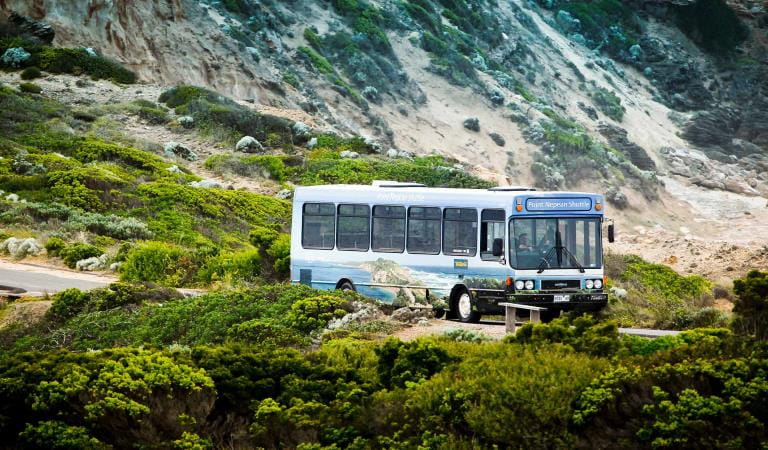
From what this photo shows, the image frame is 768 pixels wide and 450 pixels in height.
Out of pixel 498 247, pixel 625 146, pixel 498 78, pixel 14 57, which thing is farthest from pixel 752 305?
pixel 498 78

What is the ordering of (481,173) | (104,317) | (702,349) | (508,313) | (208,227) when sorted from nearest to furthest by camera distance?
(702,349), (508,313), (104,317), (208,227), (481,173)

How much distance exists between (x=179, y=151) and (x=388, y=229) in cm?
2625

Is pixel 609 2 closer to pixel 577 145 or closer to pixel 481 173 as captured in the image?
pixel 577 145

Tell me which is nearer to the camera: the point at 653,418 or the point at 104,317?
the point at 653,418

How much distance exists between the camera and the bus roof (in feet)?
68.1

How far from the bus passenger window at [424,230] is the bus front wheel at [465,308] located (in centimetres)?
115

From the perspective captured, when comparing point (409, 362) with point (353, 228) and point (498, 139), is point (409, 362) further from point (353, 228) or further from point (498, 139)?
point (498, 139)

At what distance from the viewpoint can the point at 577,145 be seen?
7262 cm

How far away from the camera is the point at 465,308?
21.2 m

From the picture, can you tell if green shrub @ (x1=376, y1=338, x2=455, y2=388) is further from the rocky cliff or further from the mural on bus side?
the rocky cliff

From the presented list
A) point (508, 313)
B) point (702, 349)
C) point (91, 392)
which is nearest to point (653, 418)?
point (702, 349)

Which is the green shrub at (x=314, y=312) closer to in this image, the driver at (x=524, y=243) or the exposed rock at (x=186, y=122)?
the driver at (x=524, y=243)

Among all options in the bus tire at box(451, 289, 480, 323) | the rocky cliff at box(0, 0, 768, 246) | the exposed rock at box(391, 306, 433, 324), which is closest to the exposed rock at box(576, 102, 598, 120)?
the rocky cliff at box(0, 0, 768, 246)

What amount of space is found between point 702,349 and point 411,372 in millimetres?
3237
